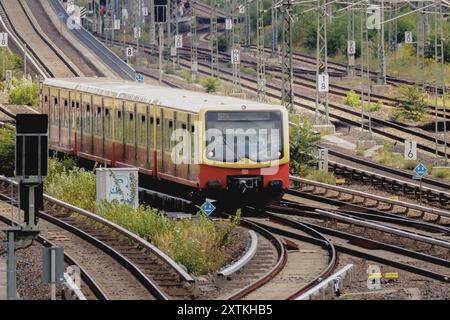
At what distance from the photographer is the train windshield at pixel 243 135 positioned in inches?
1241

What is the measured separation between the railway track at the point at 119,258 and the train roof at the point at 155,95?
3193 millimetres

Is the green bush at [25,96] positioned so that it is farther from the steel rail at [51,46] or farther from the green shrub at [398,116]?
the green shrub at [398,116]

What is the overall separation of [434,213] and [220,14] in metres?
91.1

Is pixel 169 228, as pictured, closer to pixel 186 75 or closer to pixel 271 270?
pixel 271 270

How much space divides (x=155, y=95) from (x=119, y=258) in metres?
9.70

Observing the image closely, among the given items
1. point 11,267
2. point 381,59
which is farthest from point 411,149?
point 381,59

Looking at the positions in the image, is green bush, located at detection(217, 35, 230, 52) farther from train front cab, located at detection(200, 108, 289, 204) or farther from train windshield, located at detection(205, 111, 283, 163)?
train windshield, located at detection(205, 111, 283, 163)

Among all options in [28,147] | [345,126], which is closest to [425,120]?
[345,126]

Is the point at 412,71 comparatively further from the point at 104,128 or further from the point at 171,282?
the point at 171,282

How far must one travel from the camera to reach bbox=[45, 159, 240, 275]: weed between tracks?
2548 centimetres

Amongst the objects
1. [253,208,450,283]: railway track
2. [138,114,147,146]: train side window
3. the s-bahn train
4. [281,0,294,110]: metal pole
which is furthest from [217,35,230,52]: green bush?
[253,208,450,283]: railway track

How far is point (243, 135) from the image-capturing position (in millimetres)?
31719

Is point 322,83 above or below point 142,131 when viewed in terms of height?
above

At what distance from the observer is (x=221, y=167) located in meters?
31.6
